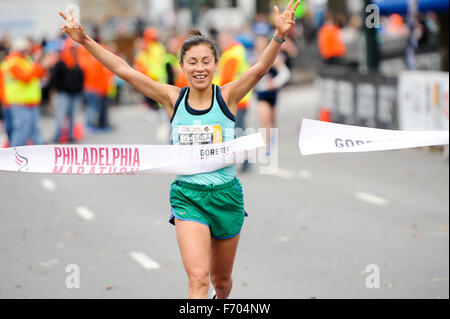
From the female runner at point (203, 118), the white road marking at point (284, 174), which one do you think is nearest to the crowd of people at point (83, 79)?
the white road marking at point (284, 174)

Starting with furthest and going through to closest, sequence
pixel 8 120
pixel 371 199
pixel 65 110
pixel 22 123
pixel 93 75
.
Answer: pixel 93 75, pixel 65 110, pixel 8 120, pixel 22 123, pixel 371 199

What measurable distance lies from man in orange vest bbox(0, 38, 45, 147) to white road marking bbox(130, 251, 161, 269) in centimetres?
756

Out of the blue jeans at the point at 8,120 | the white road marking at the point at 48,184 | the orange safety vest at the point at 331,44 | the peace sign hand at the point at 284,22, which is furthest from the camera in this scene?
the orange safety vest at the point at 331,44

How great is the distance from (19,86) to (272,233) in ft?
25.4

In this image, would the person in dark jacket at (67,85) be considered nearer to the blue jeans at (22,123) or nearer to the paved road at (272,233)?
the blue jeans at (22,123)

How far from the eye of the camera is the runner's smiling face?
491 centimetres

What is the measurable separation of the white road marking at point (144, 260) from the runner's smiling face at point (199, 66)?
3395mm

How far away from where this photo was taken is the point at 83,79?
18234mm

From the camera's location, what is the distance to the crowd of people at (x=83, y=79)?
13.1m

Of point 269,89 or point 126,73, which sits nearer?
point 126,73

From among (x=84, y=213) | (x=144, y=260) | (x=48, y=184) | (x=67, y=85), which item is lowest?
(x=48, y=184)

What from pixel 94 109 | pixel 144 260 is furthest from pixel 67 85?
pixel 144 260

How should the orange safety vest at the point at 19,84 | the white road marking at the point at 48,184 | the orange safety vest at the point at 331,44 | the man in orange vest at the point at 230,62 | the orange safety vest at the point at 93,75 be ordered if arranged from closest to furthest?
the man in orange vest at the point at 230,62, the white road marking at the point at 48,184, the orange safety vest at the point at 19,84, the orange safety vest at the point at 93,75, the orange safety vest at the point at 331,44

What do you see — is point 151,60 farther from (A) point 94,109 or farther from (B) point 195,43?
(B) point 195,43
